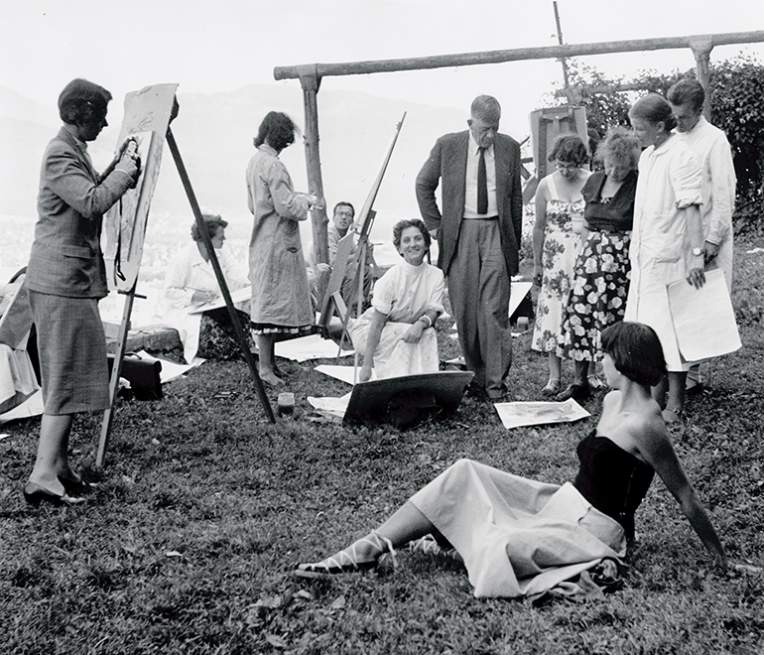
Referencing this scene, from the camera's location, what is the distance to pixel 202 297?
332 inches

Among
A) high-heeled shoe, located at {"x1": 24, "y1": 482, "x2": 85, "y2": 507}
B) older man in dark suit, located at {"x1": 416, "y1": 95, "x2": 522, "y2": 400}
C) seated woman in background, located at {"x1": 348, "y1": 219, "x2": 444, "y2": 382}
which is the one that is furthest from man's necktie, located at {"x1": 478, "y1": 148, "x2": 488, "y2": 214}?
high-heeled shoe, located at {"x1": 24, "y1": 482, "x2": 85, "y2": 507}

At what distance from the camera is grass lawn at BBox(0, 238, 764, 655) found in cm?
292

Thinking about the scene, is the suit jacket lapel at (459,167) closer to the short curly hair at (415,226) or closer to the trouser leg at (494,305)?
the trouser leg at (494,305)

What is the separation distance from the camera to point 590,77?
14.1 m

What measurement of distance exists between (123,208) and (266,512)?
1771 millimetres

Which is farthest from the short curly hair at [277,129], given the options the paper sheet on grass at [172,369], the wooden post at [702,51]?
the wooden post at [702,51]

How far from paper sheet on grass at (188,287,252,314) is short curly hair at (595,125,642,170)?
10.8 feet

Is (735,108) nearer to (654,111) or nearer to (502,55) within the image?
(502,55)

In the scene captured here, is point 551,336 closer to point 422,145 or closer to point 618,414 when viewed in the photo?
point 618,414

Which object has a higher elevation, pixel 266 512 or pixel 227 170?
pixel 227 170

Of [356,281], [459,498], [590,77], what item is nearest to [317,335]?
[356,281]

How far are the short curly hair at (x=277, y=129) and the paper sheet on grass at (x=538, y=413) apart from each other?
2.38m

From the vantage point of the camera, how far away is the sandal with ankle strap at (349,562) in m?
3.35

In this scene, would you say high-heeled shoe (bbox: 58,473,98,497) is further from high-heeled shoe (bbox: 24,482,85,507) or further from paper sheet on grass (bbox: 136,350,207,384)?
paper sheet on grass (bbox: 136,350,207,384)
